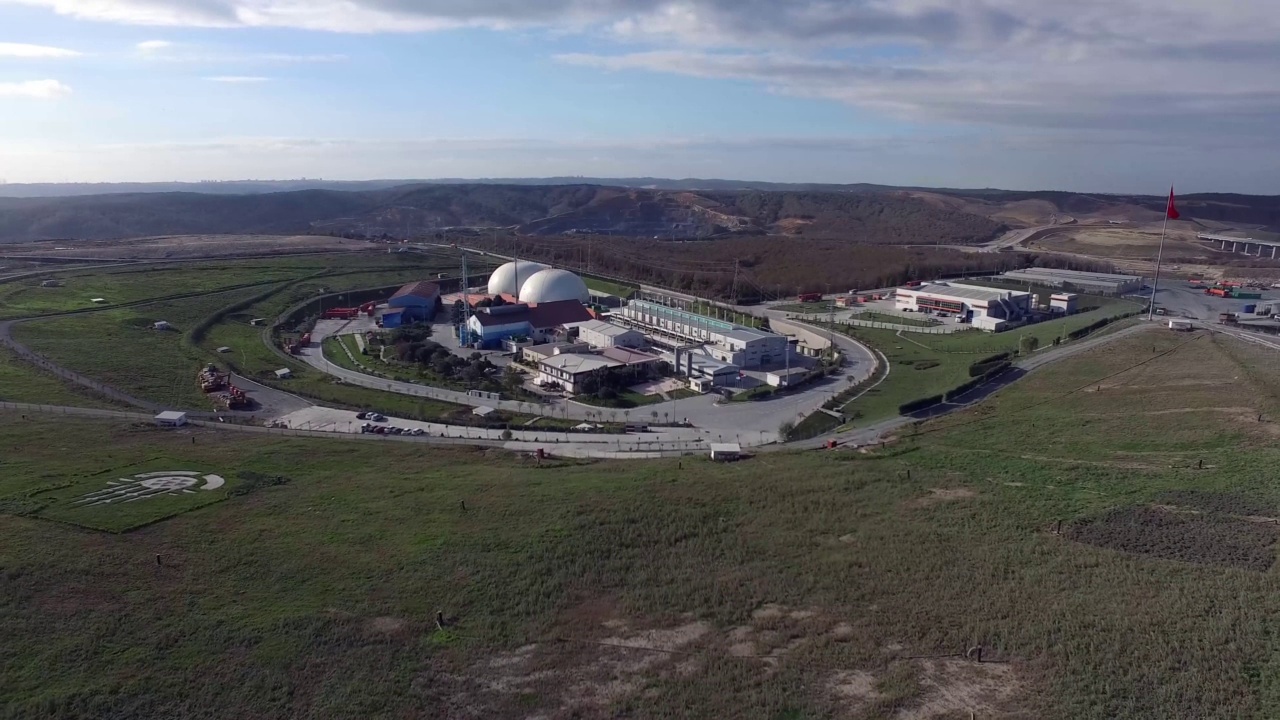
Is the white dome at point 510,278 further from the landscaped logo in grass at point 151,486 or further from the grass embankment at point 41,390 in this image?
the landscaped logo in grass at point 151,486

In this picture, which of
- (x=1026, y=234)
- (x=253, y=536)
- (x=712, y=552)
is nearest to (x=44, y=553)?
(x=253, y=536)

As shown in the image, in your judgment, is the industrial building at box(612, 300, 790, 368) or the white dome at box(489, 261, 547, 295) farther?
the white dome at box(489, 261, 547, 295)

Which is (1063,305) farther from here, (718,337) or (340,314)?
(340,314)

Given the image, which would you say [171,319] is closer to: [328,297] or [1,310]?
[1,310]

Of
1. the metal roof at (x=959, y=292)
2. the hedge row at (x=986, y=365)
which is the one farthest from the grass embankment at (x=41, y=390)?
the metal roof at (x=959, y=292)

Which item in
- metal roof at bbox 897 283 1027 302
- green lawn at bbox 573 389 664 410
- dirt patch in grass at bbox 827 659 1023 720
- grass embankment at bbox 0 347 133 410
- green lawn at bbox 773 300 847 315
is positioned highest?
metal roof at bbox 897 283 1027 302

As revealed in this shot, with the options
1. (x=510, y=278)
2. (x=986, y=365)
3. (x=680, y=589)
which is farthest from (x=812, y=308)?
(x=680, y=589)

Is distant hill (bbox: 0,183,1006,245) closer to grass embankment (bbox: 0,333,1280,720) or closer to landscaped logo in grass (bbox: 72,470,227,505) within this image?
grass embankment (bbox: 0,333,1280,720)

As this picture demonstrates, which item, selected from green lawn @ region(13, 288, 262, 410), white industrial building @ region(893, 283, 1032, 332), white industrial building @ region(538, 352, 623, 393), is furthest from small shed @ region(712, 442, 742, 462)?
white industrial building @ region(893, 283, 1032, 332)
